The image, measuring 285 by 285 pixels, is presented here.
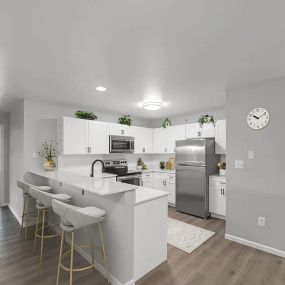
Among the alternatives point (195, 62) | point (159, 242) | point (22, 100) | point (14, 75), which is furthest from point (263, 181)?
point (22, 100)

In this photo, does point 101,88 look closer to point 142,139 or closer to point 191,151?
point 191,151

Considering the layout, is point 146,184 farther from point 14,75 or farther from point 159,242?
point 14,75

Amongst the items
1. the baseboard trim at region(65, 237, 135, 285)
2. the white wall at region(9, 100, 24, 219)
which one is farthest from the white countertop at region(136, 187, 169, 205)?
the white wall at region(9, 100, 24, 219)

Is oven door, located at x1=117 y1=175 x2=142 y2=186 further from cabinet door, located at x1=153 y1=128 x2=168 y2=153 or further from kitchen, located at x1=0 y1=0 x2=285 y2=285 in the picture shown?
cabinet door, located at x1=153 y1=128 x2=168 y2=153

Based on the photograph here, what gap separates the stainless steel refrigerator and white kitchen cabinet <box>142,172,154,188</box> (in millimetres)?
903

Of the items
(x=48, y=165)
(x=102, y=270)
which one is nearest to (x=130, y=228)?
(x=102, y=270)

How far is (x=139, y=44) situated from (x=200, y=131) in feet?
10.8

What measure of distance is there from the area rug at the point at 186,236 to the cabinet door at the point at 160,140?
2249mm

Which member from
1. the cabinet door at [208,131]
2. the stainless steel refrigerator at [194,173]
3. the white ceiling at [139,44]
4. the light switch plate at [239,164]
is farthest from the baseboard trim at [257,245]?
the white ceiling at [139,44]

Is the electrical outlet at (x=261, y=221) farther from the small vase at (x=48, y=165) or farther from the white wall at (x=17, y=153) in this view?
the white wall at (x=17, y=153)

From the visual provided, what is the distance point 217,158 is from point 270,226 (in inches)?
77.0

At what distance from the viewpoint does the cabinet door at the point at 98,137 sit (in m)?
4.33

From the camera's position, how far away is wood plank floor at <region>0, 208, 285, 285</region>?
7.31ft

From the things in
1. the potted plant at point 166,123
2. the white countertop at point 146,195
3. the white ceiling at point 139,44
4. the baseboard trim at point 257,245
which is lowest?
the baseboard trim at point 257,245
